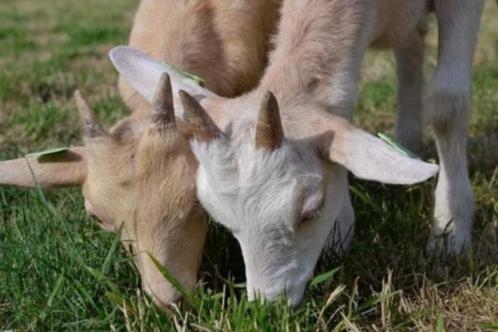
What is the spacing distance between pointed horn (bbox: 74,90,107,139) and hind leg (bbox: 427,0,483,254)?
190 centimetres

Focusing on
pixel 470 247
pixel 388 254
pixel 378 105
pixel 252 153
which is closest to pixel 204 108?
pixel 252 153

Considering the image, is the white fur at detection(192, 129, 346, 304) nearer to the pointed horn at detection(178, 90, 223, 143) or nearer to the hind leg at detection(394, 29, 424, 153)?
Result: the pointed horn at detection(178, 90, 223, 143)

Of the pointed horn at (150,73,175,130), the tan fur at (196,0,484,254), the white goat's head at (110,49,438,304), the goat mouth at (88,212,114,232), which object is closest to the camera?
the white goat's head at (110,49,438,304)

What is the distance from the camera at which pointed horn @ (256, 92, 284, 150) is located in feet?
12.6

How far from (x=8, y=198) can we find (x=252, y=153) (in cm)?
227

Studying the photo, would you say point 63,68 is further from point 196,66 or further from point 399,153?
point 399,153

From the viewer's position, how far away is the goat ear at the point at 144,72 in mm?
4629

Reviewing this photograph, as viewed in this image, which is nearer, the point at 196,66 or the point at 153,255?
the point at 153,255

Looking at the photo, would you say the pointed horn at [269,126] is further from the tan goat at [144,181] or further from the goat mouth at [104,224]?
the goat mouth at [104,224]

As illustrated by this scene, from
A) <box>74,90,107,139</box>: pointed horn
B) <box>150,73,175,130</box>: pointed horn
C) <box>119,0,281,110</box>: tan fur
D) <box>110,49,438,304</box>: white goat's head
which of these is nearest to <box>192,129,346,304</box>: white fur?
<box>110,49,438,304</box>: white goat's head

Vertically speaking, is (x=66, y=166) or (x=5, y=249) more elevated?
(x=66, y=166)

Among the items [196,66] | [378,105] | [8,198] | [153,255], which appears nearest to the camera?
[153,255]

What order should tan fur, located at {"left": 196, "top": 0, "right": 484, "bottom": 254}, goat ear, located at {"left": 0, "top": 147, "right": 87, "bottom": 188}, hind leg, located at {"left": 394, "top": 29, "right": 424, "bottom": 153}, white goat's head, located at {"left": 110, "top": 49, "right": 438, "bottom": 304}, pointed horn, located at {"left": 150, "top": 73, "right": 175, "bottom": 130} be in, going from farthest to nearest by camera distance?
hind leg, located at {"left": 394, "top": 29, "right": 424, "bottom": 153}, goat ear, located at {"left": 0, "top": 147, "right": 87, "bottom": 188}, tan fur, located at {"left": 196, "top": 0, "right": 484, "bottom": 254}, pointed horn, located at {"left": 150, "top": 73, "right": 175, "bottom": 130}, white goat's head, located at {"left": 110, "top": 49, "right": 438, "bottom": 304}

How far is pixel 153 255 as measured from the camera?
14.1 feet
